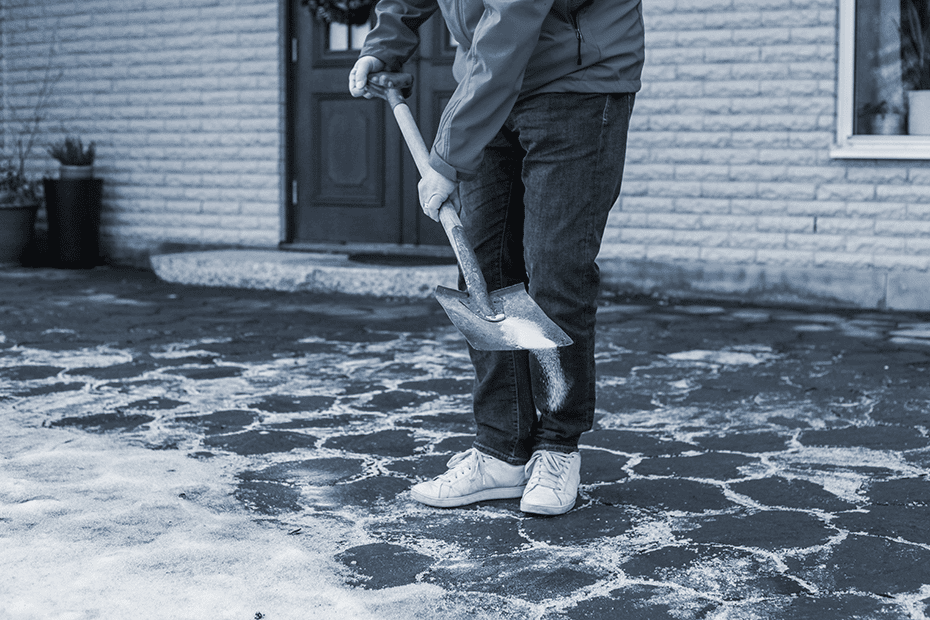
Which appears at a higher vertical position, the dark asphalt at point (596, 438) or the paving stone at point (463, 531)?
the dark asphalt at point (596, 438)

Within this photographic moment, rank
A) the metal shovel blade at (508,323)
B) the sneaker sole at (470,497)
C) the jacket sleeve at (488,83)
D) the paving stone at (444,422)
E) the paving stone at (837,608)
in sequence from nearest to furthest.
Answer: the paving stone at (837,608) < the jacket sleeve at (488,83) < the metal shovel blade at (508,323) < the sneaker sole at (470,497) < the paving stone at (444,422)

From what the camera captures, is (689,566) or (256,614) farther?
(689,566)

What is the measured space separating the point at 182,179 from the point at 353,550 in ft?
22.4

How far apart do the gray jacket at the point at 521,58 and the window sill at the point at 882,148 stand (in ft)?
14.1

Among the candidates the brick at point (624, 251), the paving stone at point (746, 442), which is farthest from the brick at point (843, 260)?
the paving stone at point (746, 442)

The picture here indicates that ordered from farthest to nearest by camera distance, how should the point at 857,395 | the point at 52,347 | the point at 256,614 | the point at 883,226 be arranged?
1. the point at 883,226
2. the point at 52,347
3. the point at 857,395
4. the point at 256,614

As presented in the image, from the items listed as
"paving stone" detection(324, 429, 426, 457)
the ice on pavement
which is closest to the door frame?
"paving stone" detection(324, 429, 426, 457)

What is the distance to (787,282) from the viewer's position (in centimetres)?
710

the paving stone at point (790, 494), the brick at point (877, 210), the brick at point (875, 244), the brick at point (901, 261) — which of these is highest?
the brick at point (877, 210)

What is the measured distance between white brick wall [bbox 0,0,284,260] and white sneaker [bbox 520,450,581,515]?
19.6 feet

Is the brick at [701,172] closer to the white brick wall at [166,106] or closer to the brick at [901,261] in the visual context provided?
the brick at [901,261]

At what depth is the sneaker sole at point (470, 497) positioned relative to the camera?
3.04 m

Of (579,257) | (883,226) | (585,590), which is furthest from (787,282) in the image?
(585,590)

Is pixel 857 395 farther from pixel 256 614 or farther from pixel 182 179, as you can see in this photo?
pixel 182 179
